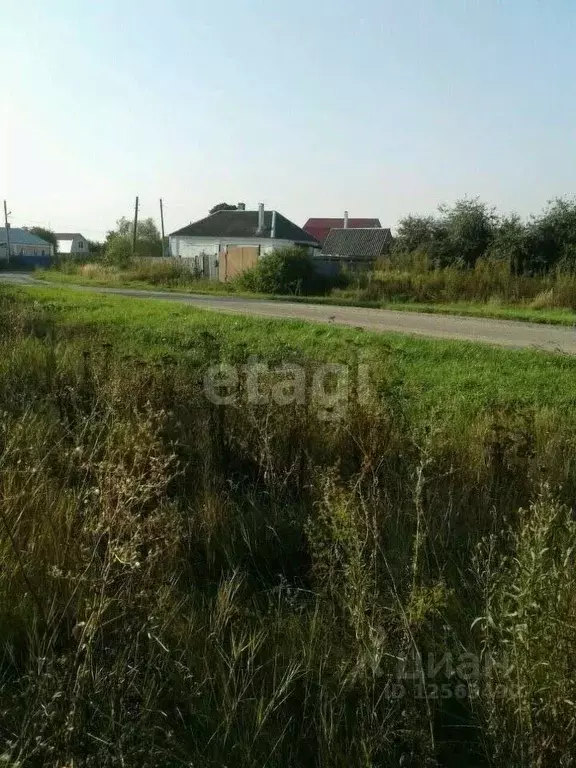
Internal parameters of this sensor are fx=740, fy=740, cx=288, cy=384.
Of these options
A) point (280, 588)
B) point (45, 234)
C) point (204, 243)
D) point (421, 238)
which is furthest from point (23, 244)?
point (280, 588)

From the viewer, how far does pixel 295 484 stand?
167 inches

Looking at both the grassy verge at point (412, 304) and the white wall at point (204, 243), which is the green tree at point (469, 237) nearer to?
the grassy verge at point (412, 304)

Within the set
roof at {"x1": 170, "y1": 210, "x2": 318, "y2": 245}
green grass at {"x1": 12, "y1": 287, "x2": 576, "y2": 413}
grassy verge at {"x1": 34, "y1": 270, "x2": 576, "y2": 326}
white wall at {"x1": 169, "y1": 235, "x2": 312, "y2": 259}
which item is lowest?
grassy verge at {"x1": 34, "y1": 270, "x2": 576, "y2": 326}

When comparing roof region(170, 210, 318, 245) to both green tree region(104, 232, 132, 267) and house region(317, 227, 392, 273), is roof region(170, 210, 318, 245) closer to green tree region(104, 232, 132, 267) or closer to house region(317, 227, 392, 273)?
green tree region(104, 232, 132, 267)

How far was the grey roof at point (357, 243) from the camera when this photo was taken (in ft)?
128

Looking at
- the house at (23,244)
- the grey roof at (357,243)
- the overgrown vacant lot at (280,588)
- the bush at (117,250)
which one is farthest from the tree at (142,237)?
the overgrown vacant lot at (280,588)

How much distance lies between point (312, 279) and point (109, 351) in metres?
18.1

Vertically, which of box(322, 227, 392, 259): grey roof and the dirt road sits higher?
box(322, 227, 392, 259): grey roof

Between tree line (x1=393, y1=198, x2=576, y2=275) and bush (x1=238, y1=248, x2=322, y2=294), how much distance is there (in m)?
3.03

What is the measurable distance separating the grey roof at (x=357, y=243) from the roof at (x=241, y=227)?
5865 mm

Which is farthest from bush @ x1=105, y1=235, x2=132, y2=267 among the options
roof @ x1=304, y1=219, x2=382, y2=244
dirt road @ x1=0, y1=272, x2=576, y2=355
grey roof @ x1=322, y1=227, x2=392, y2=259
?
dirt road @ x1=0, y1=272, x2=576, y2=355

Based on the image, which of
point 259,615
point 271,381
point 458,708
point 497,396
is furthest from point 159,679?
point 497,396

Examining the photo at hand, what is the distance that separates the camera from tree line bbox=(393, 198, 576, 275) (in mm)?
22578

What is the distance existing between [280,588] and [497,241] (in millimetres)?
22321
